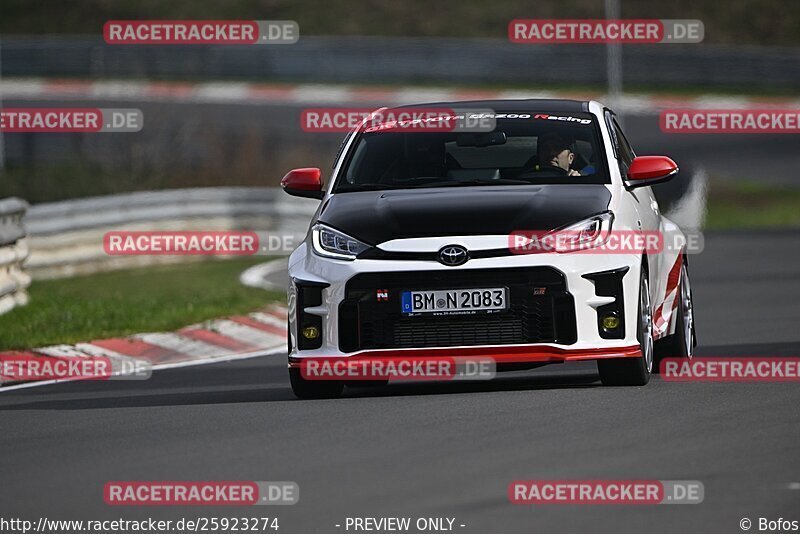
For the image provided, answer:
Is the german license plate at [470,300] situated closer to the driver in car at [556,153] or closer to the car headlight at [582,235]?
the car headlight at [582,235]

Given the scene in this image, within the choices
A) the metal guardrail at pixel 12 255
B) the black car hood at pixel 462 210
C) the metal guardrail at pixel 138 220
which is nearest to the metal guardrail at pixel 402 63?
the metal guardrail at pixel 138 220

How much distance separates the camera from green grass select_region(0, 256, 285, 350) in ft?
47.0

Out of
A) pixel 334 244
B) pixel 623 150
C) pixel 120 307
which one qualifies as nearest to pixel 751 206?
pixel 120 307

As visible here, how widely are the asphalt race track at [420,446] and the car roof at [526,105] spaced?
159 centimetres

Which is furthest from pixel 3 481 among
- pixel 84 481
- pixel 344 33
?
pixel 344 33

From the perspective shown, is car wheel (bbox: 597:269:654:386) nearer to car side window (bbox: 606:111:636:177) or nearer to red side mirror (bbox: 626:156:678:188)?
red side mirror (bbox: 626:156:678:188)

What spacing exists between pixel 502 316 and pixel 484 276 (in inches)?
9.0

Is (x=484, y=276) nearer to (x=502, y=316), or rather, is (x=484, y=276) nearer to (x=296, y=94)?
(x=502, y=316)

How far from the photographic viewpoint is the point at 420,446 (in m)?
8.09

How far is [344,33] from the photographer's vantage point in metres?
56.4

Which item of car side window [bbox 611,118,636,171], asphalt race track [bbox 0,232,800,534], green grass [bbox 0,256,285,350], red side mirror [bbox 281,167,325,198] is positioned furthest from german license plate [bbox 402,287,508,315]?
green grass [bbox 0,256,285,350]

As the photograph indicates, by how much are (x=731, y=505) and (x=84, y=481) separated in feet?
8.51

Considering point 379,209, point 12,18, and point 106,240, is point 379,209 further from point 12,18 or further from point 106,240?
point 12,18

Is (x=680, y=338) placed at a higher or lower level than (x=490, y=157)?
lower
